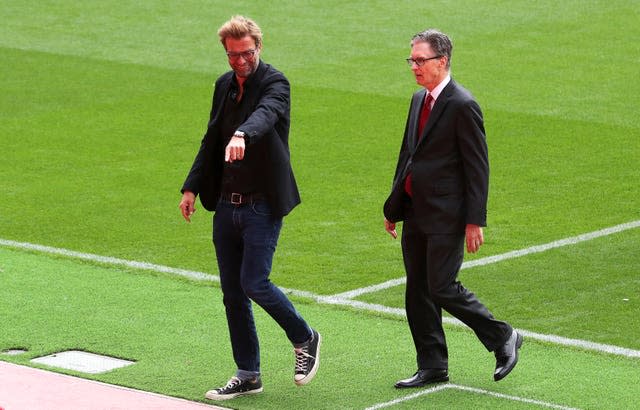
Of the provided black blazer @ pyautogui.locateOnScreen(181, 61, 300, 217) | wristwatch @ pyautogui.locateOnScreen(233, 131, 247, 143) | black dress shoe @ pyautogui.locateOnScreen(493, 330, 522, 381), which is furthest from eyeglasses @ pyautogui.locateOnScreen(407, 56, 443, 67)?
black dress shoe @ pyautogui.locateOnScreen(493, 330, 522, 381)

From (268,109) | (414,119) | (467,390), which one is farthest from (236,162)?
(467,390)

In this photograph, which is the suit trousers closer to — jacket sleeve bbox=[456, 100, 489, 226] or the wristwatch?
jacket sleeve bbox=[456, 100, 489, 226]

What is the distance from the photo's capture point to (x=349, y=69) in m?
23.4

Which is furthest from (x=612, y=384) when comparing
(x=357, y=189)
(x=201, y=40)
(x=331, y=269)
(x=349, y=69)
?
(x=201, y=40)

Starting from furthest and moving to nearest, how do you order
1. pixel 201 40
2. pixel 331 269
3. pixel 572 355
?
pixel 201 40
pixel 331 269
pixel 572 355

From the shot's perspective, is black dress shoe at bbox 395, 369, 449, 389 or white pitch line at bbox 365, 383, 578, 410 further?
black dress shoe at bbox 395, 369, 449, 389

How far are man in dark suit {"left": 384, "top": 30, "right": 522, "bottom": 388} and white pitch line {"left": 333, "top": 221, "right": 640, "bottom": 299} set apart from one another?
105 inches

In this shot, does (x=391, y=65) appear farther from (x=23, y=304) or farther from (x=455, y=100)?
(x=455, y=100)

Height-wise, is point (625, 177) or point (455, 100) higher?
point (455, 100)

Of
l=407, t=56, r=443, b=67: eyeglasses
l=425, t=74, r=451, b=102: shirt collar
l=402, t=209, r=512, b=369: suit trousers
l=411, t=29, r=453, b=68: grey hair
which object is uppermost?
l=411, t=29, r=453, b=68: grey hair

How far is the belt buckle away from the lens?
29.7ft

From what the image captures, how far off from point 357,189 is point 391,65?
767 centimetres

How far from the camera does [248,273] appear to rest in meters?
9.00

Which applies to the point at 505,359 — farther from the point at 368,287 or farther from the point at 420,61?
the point at 368,287
